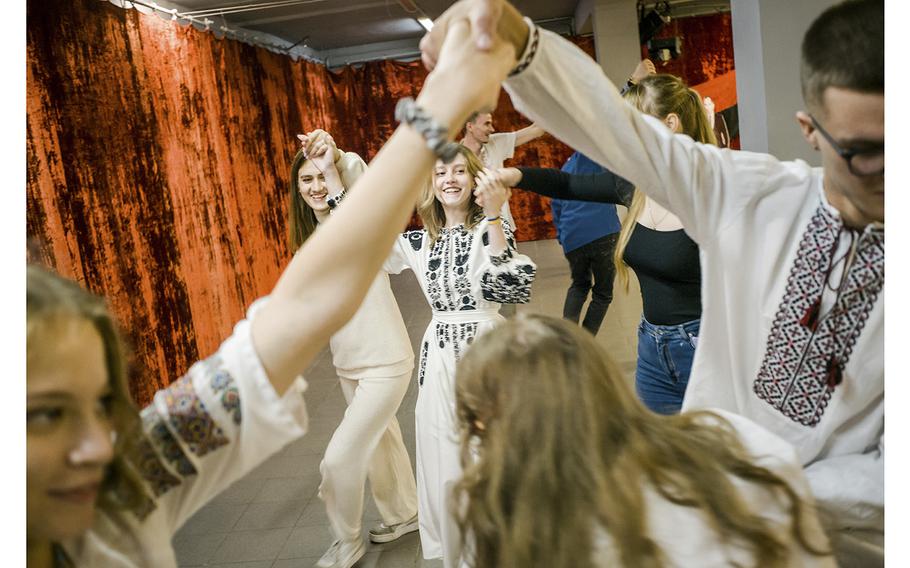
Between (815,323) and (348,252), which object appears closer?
(348,252)

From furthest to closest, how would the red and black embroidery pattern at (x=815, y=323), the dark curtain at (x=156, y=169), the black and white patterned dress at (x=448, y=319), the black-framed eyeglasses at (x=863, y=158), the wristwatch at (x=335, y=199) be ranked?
the dark curtain at (x=156, y=169) < the wristwatch at (x=335, y=199) < the black and white patterned dress at (x=448, y=319) < the red and black embroidery pattern at (x=815, y=323) < the black-framed eyeglasses at (x=863, y=158)

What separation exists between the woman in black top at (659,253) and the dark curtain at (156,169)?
241 cm

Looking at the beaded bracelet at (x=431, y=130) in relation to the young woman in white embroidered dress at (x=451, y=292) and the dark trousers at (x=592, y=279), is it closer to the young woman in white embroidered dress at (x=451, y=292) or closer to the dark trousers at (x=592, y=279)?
the young woman in white embroidered dress at (x=451, y=292)

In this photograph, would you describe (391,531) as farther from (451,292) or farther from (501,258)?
(501,258)

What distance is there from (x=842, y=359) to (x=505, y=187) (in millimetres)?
1376

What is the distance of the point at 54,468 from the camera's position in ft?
2.21

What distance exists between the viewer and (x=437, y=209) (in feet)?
9.07

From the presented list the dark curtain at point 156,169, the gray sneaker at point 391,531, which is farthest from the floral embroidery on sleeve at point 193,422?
the dark curtain at point 156,169

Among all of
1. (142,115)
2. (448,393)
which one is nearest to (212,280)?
(142,115)

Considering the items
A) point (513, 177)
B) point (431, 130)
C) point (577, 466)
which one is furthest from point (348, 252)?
point (513, 177)

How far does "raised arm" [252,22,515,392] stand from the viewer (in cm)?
69

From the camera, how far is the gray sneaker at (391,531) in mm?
3023

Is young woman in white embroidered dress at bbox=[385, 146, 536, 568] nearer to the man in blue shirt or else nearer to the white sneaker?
the white sneaker

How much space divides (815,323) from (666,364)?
1173mm
